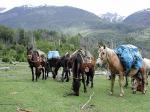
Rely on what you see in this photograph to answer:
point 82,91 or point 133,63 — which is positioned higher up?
Answer: point 133,63

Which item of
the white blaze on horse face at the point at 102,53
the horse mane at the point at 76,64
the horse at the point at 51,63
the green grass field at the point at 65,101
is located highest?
the white blaze on horse face at the point at 102,53

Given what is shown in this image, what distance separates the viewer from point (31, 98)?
19891mm

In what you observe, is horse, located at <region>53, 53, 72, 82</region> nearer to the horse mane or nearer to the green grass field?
the green grass field

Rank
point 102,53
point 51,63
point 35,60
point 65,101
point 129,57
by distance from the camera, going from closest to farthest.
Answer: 1. point 65,101
2. point 102,53
3. point 129,57
4. point 35,60
5. point 51,63

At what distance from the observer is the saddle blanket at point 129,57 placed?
22.5 meters

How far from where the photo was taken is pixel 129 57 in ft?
73.8

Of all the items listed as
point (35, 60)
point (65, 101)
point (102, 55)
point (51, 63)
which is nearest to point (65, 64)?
point (35, 60)

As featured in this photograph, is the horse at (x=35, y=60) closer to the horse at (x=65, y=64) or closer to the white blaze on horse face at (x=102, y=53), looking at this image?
the horse at (x=65, y=64)

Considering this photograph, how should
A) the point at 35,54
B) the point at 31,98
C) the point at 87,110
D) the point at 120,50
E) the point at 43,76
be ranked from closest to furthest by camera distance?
the point at 87,110 → the point at 31,98 → the point at 120,50 → the point at 35,54 → the point at 43,76

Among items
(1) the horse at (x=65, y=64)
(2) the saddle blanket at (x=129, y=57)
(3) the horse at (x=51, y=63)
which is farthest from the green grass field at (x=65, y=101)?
(3) the horse at (x=51, y=63)

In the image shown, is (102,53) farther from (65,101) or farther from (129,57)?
(65,101)

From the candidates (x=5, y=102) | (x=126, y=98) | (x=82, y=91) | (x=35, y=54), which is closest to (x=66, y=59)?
(x=35, y=54)

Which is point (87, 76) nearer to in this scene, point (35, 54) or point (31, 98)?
point (35, 54)

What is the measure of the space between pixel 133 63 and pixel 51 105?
22.3 feet
